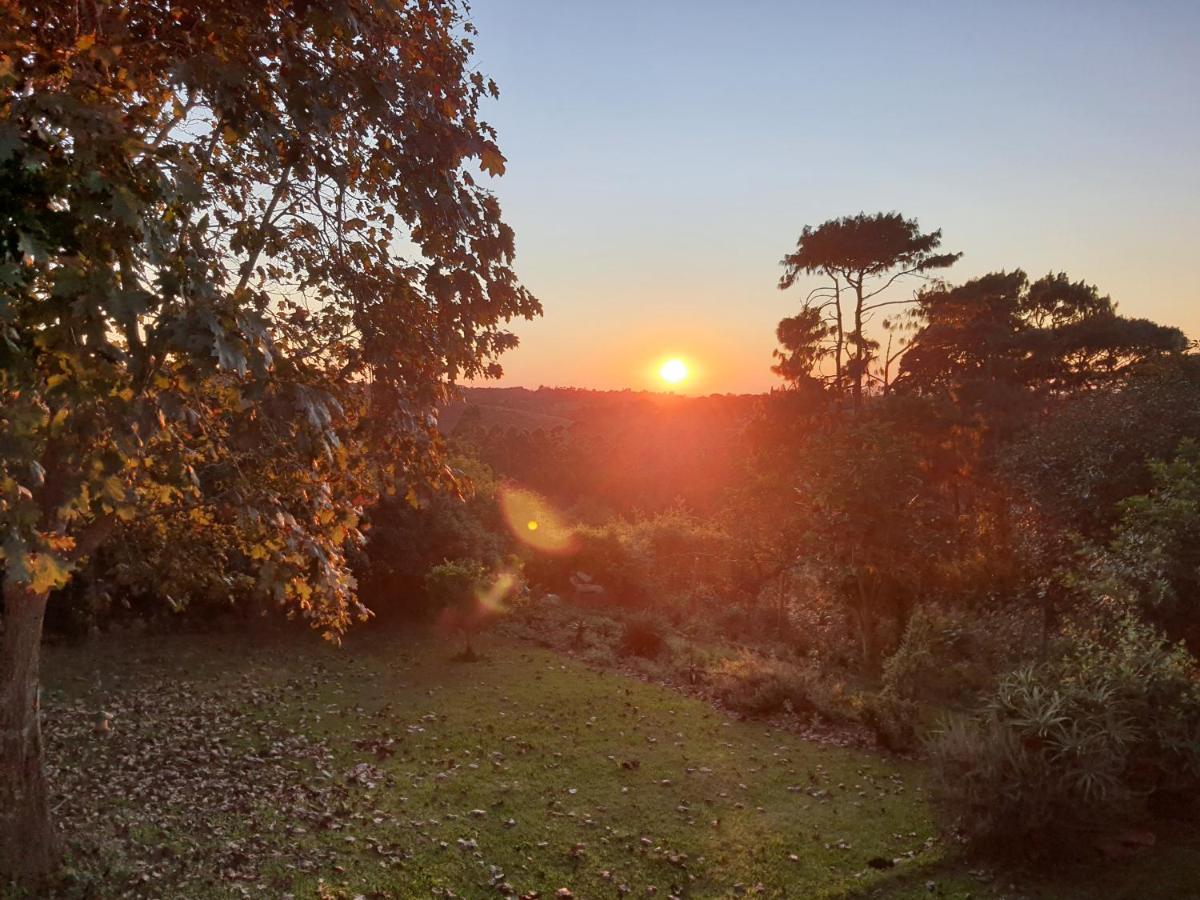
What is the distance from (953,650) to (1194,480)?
5.49 meters

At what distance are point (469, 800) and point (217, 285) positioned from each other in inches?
312

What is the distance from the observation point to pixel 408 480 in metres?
6.51

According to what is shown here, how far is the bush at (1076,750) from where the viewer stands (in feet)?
27.8

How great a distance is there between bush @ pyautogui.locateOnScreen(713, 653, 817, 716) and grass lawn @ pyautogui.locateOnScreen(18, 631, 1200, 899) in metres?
0.61

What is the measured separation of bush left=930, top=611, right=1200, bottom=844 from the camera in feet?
27.8

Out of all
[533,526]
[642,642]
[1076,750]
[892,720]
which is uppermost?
[533,526]

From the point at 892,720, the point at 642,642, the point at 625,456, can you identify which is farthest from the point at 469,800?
the point at 625,456

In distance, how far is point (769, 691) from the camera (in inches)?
595

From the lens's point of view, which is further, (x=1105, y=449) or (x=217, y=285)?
(x=1105, y=449)

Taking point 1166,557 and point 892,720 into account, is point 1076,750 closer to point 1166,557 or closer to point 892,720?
point 892,720

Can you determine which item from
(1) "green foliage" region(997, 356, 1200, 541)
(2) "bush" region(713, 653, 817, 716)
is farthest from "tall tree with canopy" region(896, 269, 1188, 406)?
(2) "bush" region(713, 653, 817, 716)

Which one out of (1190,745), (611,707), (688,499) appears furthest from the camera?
(688,499)

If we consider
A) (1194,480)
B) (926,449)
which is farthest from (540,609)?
(1194,480)

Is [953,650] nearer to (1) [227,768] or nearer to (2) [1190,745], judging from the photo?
(2) [1190,745]
